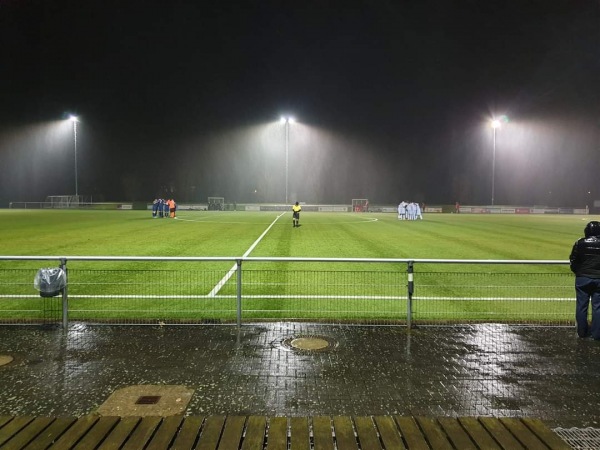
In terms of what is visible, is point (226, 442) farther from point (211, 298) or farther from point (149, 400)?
point (211, 298)

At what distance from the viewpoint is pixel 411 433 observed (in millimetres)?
3326

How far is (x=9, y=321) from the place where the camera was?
286 inches

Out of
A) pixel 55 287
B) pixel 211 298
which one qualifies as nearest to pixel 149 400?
pixel 55 287

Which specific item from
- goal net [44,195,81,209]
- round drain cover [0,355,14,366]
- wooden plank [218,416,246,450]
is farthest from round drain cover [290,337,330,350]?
goal net [44,195,81,209]

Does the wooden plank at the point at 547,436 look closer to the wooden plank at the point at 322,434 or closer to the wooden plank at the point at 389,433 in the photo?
the wooden plank at the point at 389,433

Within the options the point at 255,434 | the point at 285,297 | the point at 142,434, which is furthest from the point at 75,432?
the point at 285,297

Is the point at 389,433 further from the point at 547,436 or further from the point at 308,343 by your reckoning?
the point at 308,343

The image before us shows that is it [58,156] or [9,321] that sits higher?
[58,156]

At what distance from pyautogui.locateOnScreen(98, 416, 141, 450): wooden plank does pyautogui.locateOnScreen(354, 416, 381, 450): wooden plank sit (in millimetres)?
1616

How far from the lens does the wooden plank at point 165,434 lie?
314 centimetres

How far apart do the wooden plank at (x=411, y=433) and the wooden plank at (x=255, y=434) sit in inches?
39.4

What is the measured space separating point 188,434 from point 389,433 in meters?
1.42

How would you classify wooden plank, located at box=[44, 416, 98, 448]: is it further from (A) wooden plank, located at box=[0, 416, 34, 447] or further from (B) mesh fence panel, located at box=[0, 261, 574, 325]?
(B) mesh fence panel, located at box=[0, 261, 574, 325]

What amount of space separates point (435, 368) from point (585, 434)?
174 centimetres
